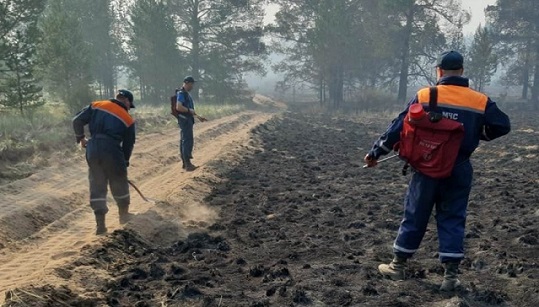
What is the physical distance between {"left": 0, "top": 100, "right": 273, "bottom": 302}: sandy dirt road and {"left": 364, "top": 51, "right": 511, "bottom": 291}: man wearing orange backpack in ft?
12.1

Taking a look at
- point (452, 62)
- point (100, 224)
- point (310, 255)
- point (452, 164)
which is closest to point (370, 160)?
point (452, 164)

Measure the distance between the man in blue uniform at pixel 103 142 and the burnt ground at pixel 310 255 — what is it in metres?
0.92

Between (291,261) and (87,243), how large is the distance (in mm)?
2650

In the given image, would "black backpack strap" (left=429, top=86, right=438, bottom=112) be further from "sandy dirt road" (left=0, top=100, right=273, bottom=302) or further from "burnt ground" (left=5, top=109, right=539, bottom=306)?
"sandy dirt road" (left=0, top=100, right=273, bottom=302)

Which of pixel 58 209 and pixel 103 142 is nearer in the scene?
pixel 103 142

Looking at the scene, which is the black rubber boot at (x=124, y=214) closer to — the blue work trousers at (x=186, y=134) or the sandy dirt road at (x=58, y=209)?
the sandy dirt road at (x=58, y=209)

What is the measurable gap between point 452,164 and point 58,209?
692 cm

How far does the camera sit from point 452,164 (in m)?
5.19

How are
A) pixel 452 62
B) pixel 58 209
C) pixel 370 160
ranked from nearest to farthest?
pixel 452 62 → pixel 370 160 → pixel 58 209

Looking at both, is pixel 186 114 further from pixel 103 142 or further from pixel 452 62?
pixel 452 62

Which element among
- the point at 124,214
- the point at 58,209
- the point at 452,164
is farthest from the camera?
the point at 58,209

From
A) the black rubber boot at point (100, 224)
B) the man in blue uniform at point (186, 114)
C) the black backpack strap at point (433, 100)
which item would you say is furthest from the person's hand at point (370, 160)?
the man in blue uniform at point (186, 114)

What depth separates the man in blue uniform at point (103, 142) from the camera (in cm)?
777

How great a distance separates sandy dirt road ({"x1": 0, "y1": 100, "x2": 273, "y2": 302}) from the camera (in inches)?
255
